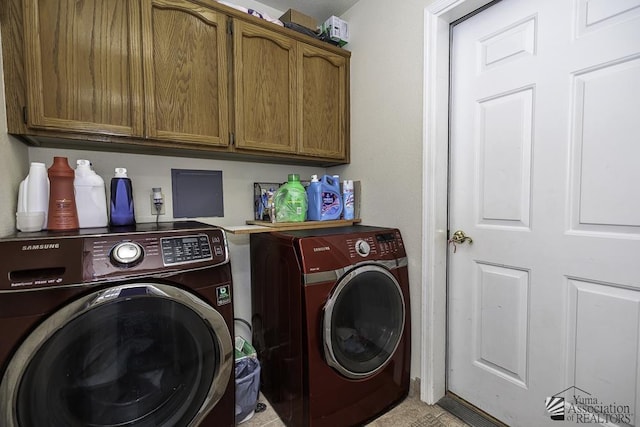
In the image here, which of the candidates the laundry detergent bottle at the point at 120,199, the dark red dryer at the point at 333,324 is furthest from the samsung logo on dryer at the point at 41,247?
the dark red dryer at the point at 333,324

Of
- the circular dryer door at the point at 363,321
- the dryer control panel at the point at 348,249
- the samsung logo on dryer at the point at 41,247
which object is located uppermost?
the samsung logo on dryer at the point at 41,247

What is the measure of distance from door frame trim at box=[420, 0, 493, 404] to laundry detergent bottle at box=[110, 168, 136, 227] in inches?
61.3

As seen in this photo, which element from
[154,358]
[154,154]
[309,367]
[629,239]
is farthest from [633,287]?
[154,154]

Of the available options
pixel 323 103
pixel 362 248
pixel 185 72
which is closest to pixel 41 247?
pixel 185 72

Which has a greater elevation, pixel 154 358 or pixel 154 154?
pixel 154 154

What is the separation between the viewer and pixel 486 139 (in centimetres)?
142

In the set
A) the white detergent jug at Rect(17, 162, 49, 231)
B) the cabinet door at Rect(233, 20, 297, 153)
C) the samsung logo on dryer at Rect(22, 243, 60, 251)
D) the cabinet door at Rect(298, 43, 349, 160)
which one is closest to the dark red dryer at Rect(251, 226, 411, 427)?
the cabinet door at Rect(233, 20, 297, 153)

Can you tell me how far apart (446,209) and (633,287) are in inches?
29.9

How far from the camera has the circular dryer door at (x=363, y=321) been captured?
132cm

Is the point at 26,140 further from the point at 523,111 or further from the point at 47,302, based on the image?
the point at 523,111

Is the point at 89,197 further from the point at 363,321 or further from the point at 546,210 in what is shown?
the point at 546,210

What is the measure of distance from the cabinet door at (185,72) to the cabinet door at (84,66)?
57mm

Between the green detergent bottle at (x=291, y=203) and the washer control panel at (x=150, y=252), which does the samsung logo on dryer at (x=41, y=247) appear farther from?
the green detergent bottle at (x=291, y=203)

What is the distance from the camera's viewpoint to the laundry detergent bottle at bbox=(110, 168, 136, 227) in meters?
1.39
